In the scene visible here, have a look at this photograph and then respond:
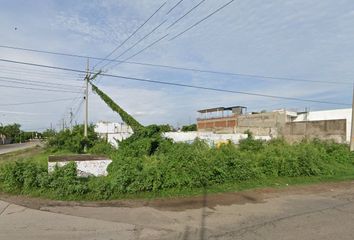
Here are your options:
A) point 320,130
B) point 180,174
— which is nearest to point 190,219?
point 180,174

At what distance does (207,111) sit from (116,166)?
188ft

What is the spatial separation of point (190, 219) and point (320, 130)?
31.9 meters

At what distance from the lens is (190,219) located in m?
8.00

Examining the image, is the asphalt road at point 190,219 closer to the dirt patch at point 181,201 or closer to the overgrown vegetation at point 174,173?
the dirt patch at point 181,201

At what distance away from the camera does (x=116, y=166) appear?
478 inches

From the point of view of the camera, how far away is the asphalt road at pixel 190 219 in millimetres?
6773

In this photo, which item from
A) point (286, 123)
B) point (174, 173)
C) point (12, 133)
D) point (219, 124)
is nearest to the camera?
point (174, 173)

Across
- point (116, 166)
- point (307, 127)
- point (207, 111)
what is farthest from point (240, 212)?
point (207, 111)

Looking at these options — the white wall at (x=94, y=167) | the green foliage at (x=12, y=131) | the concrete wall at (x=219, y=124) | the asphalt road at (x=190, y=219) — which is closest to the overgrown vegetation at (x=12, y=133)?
the green foliage at (x=12, y=131)

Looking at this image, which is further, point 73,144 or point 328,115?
point 328,115

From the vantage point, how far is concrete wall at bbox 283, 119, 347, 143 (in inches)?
1326

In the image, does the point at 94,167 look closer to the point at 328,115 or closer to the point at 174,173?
the point at 174,173

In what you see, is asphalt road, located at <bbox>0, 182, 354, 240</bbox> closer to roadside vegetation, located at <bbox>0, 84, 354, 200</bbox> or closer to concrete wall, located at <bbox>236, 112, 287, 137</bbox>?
roadside vegetation, located at <bbox>0, 84, 354, 200</bbox>

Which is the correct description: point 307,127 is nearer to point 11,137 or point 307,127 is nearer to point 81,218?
point 81,218
